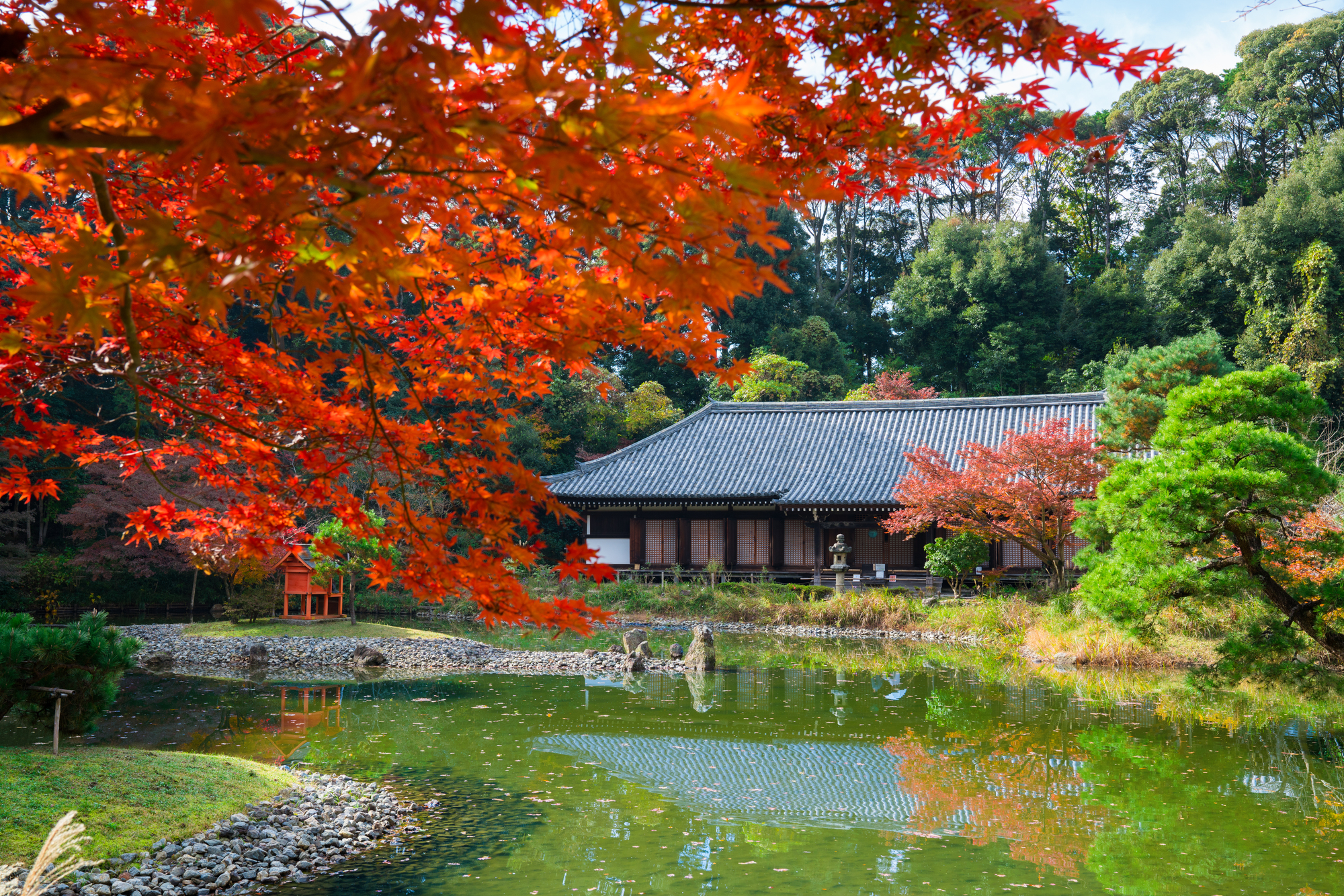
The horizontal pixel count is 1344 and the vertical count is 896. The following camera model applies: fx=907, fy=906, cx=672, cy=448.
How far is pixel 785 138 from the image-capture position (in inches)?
96.4

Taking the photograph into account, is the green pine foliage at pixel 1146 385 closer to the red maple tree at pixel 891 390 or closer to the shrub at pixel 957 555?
the shrub at pixel 957 555

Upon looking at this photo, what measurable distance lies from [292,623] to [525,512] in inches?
493

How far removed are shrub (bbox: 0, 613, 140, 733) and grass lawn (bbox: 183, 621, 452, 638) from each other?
766 centimetres

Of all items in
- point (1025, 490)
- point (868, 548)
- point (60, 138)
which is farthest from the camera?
point (868, 548)

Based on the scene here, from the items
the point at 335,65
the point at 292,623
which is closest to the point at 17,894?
the point at 335,65

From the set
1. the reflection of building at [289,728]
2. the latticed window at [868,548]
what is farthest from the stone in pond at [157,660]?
the latticed window at [868,548]

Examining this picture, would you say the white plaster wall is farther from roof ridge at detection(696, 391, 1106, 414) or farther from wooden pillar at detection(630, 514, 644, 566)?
roof ridge at detection(696, 391, 1106, 414)

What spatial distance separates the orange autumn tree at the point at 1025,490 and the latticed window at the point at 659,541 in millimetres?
6792

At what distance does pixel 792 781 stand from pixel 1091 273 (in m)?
27.8

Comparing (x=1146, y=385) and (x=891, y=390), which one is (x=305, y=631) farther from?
(x=891, y=390)

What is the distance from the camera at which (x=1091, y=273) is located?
96.4ft

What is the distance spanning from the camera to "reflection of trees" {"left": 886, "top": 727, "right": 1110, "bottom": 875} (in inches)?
191

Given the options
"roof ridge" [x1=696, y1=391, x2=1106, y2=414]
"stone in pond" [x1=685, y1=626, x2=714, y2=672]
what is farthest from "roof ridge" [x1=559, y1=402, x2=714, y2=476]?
"stone in pond" [x1=685, y1=626, x2=714, y2=672]

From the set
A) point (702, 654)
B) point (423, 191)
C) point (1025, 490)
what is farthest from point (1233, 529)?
point (423, 191)
